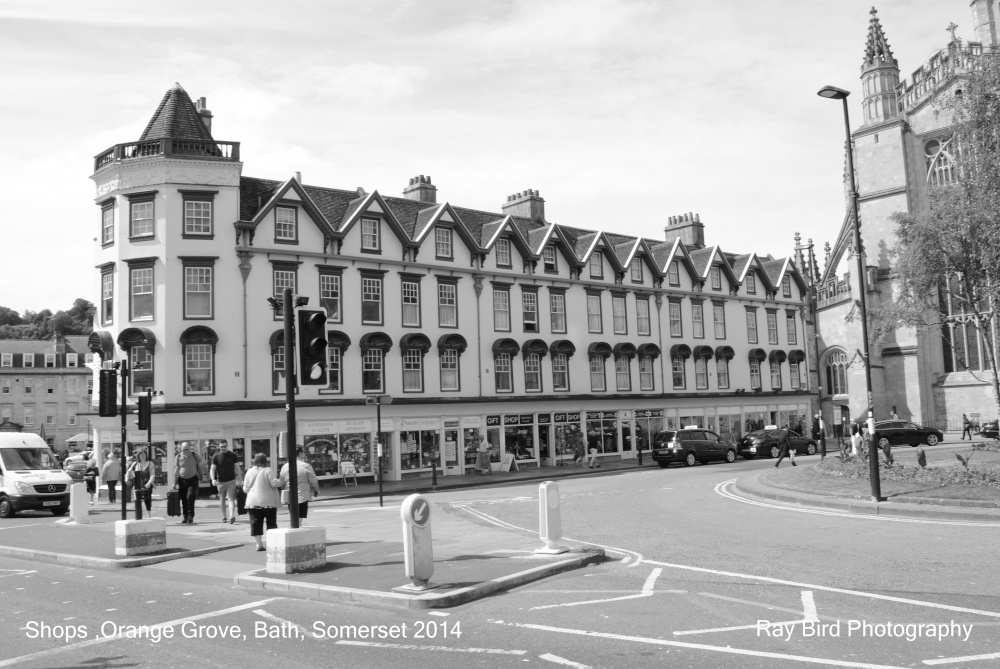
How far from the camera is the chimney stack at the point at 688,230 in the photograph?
5512 centimetres

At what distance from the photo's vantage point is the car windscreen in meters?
27.4

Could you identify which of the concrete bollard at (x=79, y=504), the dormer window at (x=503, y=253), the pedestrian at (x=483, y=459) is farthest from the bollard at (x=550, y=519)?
the dormer window at (x=503, y=253)

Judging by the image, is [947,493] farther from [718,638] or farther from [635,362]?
[635,362]

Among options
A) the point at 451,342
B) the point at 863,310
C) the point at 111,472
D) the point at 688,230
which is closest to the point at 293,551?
the point at 863,310

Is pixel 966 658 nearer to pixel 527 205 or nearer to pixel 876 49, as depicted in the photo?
pixel 527 205

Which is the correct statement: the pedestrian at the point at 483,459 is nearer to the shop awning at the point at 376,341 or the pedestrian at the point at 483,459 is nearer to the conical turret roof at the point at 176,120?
the shop awning at the point at 376,341

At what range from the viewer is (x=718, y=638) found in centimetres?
802

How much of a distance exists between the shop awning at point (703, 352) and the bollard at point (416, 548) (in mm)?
40837

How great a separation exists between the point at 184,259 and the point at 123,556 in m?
19.3

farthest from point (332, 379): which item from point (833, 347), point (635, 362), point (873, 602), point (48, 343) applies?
point (48, 343)

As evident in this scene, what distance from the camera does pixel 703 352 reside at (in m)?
49.7

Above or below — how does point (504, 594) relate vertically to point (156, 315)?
below

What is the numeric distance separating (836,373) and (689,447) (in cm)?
2663

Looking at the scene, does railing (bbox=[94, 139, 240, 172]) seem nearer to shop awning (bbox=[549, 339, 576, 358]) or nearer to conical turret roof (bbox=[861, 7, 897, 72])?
shop awning (bbox=[549, 339, 576, 358])
